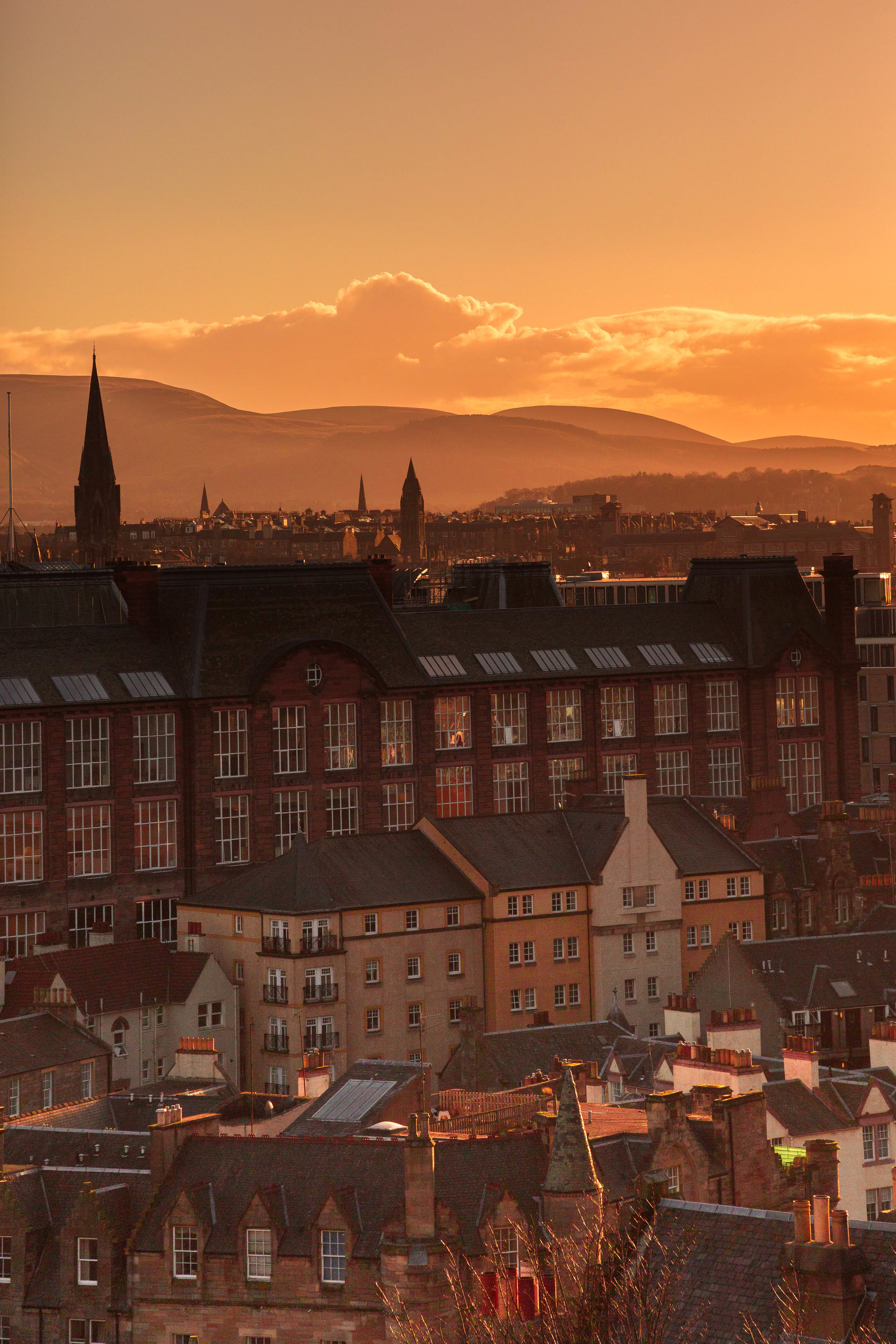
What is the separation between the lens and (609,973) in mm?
169625

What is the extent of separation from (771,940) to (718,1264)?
78.9m

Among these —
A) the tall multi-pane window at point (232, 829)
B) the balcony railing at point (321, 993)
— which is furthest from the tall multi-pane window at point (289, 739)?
the balcony railing at point (321, 993)

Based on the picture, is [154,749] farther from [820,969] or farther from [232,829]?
[820,969]

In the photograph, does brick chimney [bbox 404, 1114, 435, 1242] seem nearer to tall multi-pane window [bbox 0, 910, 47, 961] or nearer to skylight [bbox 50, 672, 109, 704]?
tall multi-pane window [bbox 0, 910, 47, 961]

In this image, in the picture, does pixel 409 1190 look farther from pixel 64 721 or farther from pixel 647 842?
pixel 64 721

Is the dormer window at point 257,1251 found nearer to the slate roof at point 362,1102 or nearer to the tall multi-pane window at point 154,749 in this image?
the slate roof at point 362,1102

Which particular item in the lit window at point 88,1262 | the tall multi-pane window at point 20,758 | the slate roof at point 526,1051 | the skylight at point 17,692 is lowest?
the lit window at point 88,1262

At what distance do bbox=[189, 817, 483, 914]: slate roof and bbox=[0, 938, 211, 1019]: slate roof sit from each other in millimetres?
5770

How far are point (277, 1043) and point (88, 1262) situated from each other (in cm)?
5928

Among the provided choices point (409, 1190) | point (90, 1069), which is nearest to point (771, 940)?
point (90, 1069)

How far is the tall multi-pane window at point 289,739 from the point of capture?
648 feet

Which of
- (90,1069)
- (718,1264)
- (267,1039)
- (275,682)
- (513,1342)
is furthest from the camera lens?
(275,682)

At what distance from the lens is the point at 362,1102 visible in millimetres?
112688

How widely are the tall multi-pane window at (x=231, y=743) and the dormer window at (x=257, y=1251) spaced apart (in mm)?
99413
